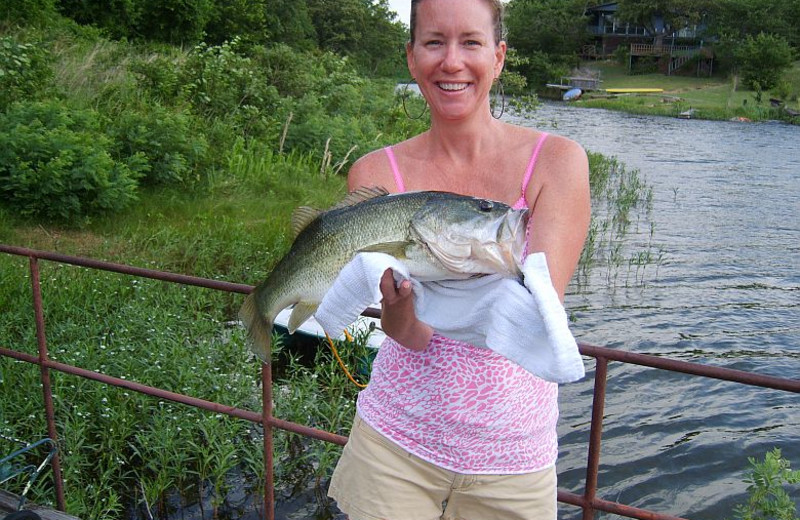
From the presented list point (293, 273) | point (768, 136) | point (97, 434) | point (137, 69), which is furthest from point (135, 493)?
point (768, 136)

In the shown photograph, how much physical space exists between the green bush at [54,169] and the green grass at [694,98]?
3963 centimetres

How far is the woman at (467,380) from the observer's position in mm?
1904

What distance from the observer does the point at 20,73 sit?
9.95 metres

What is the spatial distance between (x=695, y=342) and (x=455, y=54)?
8.67 meters

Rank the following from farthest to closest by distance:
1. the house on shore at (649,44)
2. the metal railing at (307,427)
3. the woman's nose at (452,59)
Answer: the house on shore at (649,44) → the metal railing at (307,427) → the woman's nose at (452,59)

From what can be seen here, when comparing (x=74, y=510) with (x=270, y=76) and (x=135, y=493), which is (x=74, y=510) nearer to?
(x=135, y=493)

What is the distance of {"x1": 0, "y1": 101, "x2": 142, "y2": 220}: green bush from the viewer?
8023mm

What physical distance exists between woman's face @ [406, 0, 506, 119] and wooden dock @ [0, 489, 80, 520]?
2208 millimetres

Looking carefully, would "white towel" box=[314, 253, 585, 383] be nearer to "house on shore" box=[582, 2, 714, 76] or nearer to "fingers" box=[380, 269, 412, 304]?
"fingers" box=[380, 269, 412, 304]

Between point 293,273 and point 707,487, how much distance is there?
590cm

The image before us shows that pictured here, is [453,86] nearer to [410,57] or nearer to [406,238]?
[410,57]

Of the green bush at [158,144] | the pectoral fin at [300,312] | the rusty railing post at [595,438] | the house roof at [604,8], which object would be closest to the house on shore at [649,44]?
the house roof at [604,8]

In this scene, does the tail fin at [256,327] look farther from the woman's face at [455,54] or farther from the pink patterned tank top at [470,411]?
the woman's face at [455,54]

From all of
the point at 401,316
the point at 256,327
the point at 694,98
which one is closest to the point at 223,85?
the point at 256,327
